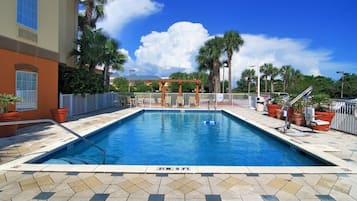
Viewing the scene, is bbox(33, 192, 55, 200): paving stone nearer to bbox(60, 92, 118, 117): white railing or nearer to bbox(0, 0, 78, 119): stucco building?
bbox(0, 0, 78, 119): stucco building

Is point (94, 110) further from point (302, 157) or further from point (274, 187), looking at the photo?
point (274, 187)

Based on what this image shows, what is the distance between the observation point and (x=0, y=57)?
8.05 m

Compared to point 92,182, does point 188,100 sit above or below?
above

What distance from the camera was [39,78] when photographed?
33.8ft

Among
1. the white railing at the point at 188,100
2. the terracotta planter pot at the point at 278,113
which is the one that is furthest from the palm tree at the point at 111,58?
the terracotta planter pot at the point at 278,113

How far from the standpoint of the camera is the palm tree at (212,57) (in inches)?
1309

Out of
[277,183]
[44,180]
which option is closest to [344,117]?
[277,183]

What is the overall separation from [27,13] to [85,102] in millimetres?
6210

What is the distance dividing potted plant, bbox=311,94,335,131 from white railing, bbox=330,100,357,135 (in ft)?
0.73

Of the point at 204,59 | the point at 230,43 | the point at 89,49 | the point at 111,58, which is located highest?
the point at 230,43

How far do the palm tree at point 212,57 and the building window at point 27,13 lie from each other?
82.3ft

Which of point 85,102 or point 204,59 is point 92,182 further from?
point 204,59

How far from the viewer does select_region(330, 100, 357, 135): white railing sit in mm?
8645

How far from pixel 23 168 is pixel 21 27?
21.6 ft
